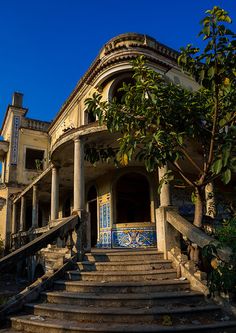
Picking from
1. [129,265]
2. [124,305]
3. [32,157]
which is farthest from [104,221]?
[32,157]

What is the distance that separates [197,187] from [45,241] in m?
3.53

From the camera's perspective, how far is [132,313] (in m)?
4.66

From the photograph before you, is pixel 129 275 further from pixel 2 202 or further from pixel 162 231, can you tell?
pixel 2 202

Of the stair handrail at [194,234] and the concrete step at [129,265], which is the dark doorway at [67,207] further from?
the stair handrail at [194,234]

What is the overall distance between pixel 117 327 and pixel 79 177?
5.03 meters

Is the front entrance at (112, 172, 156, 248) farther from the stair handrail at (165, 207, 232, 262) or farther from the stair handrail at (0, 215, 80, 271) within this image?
the stair handrail at (165, 207, 232, 262)

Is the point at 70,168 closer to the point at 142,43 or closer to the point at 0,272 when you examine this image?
the point at 142,43

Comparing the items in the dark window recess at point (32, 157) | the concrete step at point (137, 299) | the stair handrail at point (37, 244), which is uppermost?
the dark window recess at point (32, 157)

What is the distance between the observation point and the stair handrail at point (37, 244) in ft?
18.4

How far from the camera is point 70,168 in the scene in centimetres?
1277

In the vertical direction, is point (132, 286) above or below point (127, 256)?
below

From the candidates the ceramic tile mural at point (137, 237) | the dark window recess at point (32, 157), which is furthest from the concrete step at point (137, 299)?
the dark window recess at point (32, 157)

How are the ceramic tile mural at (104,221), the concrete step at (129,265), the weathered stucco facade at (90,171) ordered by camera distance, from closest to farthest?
the concrete step at (129,265) < the weathered stucco facade at (90,171) < the ceramic tile mural at (104,221)

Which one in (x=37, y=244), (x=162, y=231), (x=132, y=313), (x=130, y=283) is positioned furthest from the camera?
(x=162, y=231)
